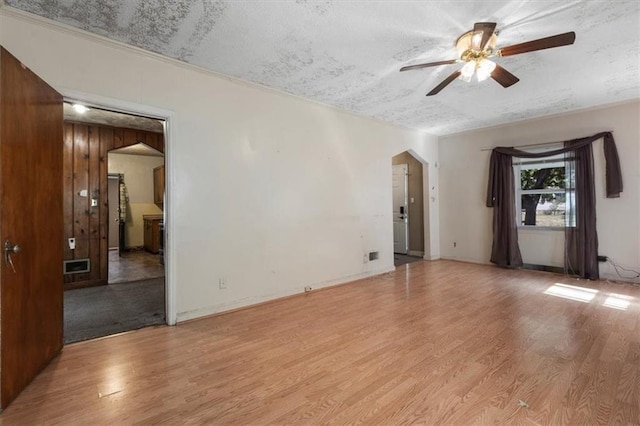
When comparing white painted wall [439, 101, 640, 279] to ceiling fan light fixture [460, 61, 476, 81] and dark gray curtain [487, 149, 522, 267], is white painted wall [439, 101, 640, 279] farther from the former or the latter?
ceiling fan light fixture [460, 61, 476, 81]

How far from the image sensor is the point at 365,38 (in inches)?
104

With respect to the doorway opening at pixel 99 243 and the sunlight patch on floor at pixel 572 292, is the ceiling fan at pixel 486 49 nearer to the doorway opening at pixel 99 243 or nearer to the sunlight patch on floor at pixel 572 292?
the sunlight patch on floor at pixel 572 292

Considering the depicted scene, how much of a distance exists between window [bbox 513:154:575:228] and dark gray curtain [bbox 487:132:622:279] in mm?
131

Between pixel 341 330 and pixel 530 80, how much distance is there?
3.73 metres

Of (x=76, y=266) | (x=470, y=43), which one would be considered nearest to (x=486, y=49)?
(x=470, y=43)

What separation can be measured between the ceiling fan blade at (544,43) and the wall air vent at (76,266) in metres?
5.89

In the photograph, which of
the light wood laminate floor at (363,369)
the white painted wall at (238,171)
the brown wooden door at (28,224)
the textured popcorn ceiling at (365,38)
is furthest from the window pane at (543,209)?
the brown wooden door at (28,224)

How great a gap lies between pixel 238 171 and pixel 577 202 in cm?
527

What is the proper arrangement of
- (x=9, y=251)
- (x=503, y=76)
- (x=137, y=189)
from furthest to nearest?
1. (x=137, y=189)
2. (x=503, y=76)
3. (x=9, y=251)

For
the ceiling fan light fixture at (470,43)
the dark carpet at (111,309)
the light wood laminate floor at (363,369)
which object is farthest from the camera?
the dark carpet at (111,309)

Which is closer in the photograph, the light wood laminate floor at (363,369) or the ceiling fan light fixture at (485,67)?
the light wood laminate floor at (363,369)

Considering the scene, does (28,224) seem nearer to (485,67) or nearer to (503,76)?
(485,67)

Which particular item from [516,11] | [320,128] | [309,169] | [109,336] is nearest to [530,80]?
[516,11]

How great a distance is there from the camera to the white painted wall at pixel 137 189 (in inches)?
309
